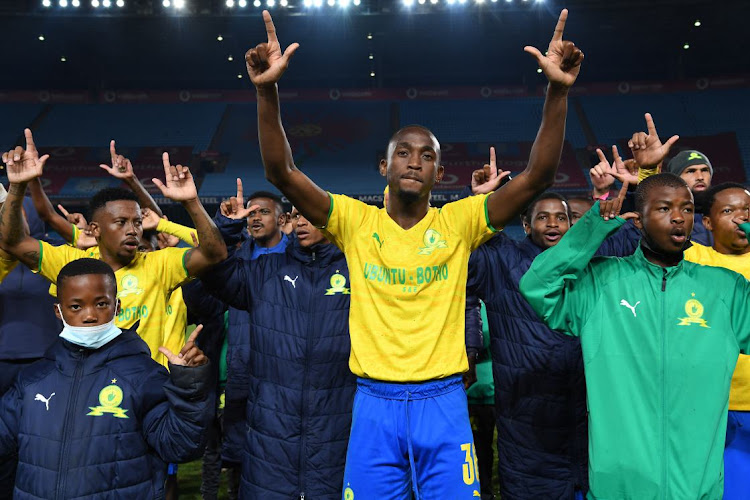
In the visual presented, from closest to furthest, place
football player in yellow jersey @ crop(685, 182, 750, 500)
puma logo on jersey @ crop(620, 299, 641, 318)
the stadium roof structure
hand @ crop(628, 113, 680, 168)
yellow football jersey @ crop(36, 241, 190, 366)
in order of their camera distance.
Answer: puma logo on jersey @ crop(620, 299, 641, 318) → football player in yellow jersey @ crop(685, 182, 750, 500) → hand @ crop(628, 113, 680, 168) → yellow football jersey @ crop(36, 241, 190, 366) → the stadium roof structure

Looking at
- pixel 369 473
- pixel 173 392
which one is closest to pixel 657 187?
pixel 369 473

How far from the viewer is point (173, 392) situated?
95.1 inches

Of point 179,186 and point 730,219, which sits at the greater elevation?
point 179,186

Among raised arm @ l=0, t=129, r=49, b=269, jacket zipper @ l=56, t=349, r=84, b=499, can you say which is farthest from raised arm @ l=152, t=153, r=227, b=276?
jacket zipper @ l=56, t=349, r=84, b=499

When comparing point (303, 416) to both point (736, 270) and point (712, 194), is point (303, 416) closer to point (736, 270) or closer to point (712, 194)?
point (736, 270)

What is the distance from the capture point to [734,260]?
133 inches

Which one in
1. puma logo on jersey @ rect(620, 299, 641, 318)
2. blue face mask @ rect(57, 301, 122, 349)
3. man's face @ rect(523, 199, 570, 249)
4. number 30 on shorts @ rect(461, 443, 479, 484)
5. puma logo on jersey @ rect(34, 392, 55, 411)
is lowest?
number 30 on shorts @ rect(461, 443, 479, 484)

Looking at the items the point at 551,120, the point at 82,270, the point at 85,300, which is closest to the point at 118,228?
the point at 82,270

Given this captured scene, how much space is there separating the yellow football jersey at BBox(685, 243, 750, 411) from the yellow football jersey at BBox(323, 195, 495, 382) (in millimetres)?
1328

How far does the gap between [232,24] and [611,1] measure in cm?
1295

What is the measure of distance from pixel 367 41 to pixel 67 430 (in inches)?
891

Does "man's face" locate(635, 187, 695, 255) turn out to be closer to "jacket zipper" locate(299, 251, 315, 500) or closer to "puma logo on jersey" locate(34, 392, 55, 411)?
"jacket zipper" locate(299, 251, 315, 500)

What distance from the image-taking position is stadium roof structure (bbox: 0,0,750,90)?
20828 millimetres

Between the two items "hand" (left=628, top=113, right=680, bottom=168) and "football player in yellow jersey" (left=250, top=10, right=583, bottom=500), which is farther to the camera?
"hand" (left=628, top=113, right=680, bottom=168)
